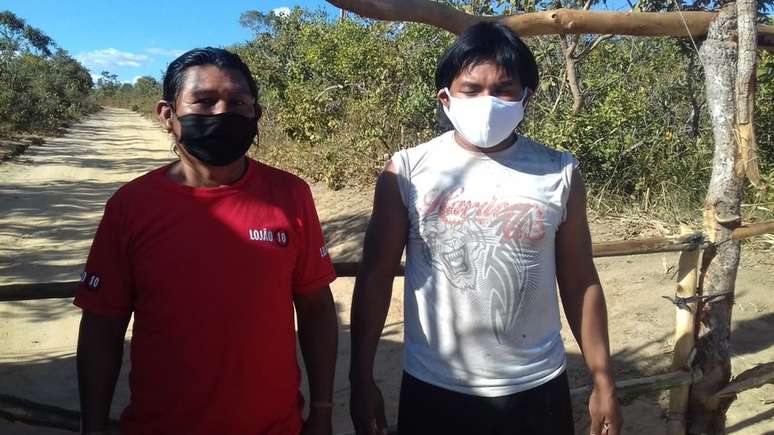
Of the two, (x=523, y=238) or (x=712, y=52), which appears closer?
(x=523, y=238)

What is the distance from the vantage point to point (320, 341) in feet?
5.52

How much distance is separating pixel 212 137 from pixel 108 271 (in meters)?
0.38

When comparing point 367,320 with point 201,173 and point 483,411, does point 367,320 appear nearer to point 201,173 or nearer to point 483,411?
point 483,411

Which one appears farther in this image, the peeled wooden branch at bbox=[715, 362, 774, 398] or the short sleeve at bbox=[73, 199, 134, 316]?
the peeled wooden branch at bbox=[715, 362, 774, 398]

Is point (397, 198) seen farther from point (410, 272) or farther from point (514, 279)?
point (514, 279)

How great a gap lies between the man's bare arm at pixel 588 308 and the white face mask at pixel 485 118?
0.77ft

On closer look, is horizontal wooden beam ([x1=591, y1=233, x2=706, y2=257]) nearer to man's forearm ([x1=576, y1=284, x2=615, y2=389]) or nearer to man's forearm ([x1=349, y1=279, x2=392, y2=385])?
man's forearm ([x1=576, y1=284, x2=615, y2=389])

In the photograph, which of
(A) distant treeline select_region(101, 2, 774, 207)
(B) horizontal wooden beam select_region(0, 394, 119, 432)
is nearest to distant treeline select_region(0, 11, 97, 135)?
(A) distant treeline select_region(101, 2, 774, 207)

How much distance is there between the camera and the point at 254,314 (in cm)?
148

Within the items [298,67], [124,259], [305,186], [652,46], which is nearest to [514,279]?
[305,186]

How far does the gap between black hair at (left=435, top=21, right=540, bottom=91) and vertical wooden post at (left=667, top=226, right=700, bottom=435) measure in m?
1.55

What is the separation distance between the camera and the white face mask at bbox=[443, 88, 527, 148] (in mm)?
1613

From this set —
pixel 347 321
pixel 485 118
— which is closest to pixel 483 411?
pixel 485 118

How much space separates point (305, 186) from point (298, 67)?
1017 centimetres
